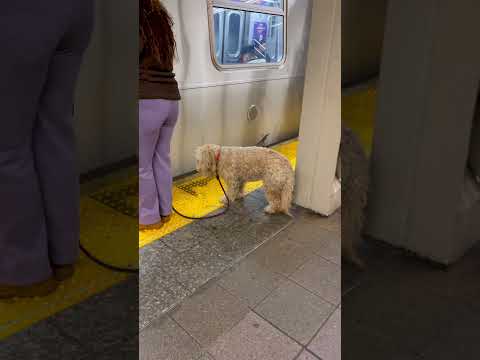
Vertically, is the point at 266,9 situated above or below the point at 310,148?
above

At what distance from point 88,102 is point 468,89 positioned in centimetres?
26

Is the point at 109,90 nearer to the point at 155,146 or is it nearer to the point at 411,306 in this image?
the point at 411,306

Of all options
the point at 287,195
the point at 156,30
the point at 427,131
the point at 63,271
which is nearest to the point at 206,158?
the point at 156,30

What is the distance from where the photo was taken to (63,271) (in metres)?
0.32

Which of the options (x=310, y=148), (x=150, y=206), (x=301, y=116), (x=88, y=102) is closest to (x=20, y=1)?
(x=88, y=102)

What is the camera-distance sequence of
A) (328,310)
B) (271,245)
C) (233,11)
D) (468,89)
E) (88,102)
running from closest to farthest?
(468,89) < (88,102) < (233,11) < (328,310) < (271,245)

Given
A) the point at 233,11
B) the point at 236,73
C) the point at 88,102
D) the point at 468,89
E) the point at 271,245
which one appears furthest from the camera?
the point at 271,245

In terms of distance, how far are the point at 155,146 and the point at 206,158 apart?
0.68 ft

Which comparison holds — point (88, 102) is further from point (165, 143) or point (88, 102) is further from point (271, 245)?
point (271, 245)

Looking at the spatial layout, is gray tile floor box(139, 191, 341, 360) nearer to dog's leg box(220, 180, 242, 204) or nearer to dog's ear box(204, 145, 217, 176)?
dog's leg box(220, 180, 242, 204)

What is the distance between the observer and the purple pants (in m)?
0.67

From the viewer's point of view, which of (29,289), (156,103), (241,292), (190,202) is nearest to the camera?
(29,289)

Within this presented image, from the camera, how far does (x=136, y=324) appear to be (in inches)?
14.3

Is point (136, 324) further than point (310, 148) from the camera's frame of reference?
No
